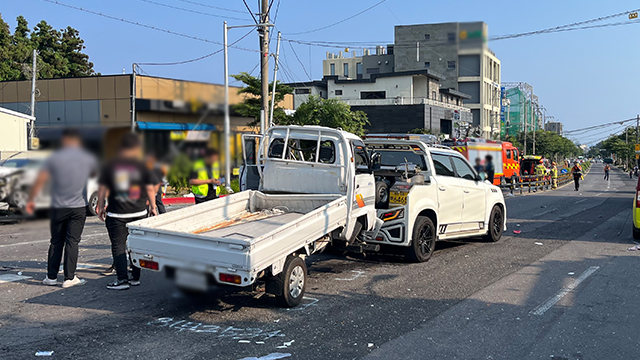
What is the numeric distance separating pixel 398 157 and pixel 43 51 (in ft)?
128

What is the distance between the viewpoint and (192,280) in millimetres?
4598

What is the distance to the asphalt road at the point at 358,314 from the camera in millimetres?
5168

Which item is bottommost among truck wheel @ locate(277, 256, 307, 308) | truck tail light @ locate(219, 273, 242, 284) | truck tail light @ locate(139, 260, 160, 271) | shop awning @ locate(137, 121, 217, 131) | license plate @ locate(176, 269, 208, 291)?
truck wheel @ locate(277, 256, 307, 308)

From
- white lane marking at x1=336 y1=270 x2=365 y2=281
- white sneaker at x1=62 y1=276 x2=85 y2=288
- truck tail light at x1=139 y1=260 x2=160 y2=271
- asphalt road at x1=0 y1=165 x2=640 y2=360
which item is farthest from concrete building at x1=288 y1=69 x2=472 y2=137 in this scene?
truck tail light at x1=139 y1=260 x2=160 y2=271

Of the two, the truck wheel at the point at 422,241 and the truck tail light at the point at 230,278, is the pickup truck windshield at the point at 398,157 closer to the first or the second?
the truck wheel at the point at 422,241

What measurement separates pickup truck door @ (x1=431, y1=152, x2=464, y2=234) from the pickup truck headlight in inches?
47.6

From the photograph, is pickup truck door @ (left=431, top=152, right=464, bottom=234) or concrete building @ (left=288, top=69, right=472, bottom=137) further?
concrete building @ (left=288, top=69, right=472, bottom=137)

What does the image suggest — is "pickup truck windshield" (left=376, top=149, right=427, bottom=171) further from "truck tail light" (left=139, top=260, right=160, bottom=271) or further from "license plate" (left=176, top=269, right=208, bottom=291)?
"license plate" (left=176, top=269, right=208, bottom=291)

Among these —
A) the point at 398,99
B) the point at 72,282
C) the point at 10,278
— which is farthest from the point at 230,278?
the point at 398,99

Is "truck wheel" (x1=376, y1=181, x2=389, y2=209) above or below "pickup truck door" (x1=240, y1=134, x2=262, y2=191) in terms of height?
below

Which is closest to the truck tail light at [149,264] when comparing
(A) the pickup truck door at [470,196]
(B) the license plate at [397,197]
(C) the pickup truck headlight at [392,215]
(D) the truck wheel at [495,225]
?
(C) the pickup truck headlight at [392,215]

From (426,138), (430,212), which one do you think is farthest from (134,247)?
(426,138)

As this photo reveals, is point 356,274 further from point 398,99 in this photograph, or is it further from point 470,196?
point 398,99

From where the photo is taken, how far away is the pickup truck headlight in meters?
8.79
